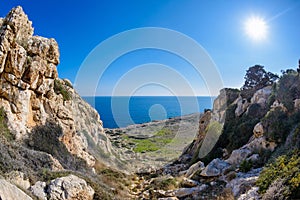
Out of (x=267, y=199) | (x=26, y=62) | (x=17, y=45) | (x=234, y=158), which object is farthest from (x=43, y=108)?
(x=267, y=199)

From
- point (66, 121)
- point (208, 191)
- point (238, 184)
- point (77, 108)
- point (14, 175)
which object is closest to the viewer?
point (14, 175)

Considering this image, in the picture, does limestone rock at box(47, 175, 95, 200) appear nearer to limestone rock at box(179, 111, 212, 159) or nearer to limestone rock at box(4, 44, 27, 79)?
limestone rock at box(4, 44, 27, 79)

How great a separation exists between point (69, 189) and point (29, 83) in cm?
965

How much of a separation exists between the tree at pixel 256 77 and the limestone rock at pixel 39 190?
23498 millimetres

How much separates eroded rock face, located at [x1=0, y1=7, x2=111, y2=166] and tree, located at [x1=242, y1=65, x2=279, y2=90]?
19.1m

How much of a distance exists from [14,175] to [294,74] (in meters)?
17.0

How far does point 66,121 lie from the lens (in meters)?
18.5

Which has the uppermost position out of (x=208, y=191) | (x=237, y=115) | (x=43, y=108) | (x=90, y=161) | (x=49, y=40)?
(x=49, y=40)

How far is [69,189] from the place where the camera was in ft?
27.7

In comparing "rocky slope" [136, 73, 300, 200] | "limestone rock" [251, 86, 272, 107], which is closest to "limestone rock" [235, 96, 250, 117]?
"rocky slope" [136, 73, 300, 200]

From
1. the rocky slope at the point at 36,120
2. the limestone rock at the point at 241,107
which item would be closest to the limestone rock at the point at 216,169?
the rocky slope at the point at 36,120

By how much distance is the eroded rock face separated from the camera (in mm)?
14023

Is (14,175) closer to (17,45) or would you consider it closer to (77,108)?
(17,45)

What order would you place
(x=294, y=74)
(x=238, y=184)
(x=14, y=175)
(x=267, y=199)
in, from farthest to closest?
(x=294, y=74) → (x=238, y=184) → (x=14, y=175) → (x=267, y=199)
